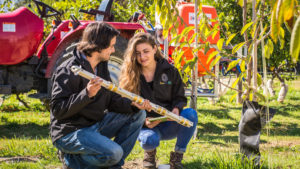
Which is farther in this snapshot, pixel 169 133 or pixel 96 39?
pixel 169 133

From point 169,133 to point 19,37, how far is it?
2.40 meters

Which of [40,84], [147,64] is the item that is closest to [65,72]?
[147,64]

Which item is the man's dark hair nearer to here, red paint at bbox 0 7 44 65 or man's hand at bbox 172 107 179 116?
man's hand at bbox 172 107 179 116

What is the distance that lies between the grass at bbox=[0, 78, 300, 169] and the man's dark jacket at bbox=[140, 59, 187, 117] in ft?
1.69

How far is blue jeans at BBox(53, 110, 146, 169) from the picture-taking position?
2.17m

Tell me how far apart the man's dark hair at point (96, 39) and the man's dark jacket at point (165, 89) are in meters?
0.67

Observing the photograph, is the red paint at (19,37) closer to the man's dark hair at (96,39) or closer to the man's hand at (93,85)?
the man's dark hair at (96,39)

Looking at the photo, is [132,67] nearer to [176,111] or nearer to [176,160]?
[176,111]

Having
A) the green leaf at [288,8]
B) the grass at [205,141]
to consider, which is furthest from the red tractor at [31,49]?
the green leaf at [288,8]

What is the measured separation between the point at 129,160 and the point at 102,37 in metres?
1.29

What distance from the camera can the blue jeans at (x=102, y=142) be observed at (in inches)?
85.3

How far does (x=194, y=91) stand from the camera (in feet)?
12.5

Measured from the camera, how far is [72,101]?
2049 millimetres

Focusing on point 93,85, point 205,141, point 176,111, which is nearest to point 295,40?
point 93,85
